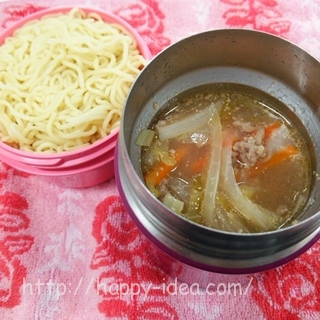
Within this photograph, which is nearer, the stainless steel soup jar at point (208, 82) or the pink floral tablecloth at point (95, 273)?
the stainless steel soup jar at point (208, 82)

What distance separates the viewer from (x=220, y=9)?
1.91m

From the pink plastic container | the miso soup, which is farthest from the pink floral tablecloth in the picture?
the miso soup

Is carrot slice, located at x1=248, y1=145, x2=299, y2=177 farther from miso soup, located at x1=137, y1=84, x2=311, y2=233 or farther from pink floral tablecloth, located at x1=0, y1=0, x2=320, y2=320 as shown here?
pink floral tablecloth, located at x1=0, y1=0, x2=320, y2=320

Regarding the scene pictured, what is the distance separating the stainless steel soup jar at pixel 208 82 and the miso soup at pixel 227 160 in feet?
0.11

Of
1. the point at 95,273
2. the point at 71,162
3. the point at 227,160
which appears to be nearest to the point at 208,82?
the point at 227,160

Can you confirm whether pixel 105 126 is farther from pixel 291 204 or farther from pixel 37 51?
pixel 291 204

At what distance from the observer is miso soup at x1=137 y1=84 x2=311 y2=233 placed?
3.91 ft

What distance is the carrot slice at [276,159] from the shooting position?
126 cm

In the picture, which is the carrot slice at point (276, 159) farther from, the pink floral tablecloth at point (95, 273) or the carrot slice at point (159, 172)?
the pink floral tablecloth at point (95, 273)

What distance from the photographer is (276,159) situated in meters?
1.29

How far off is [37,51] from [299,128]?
943 mm

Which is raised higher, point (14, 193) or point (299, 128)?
point (299, 128)

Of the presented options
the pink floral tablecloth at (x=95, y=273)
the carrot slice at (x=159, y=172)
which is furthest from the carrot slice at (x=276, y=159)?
the pink floral tablecloth at (x=95, y=273)

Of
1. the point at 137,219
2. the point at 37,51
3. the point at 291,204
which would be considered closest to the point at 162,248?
the point at 137,219
